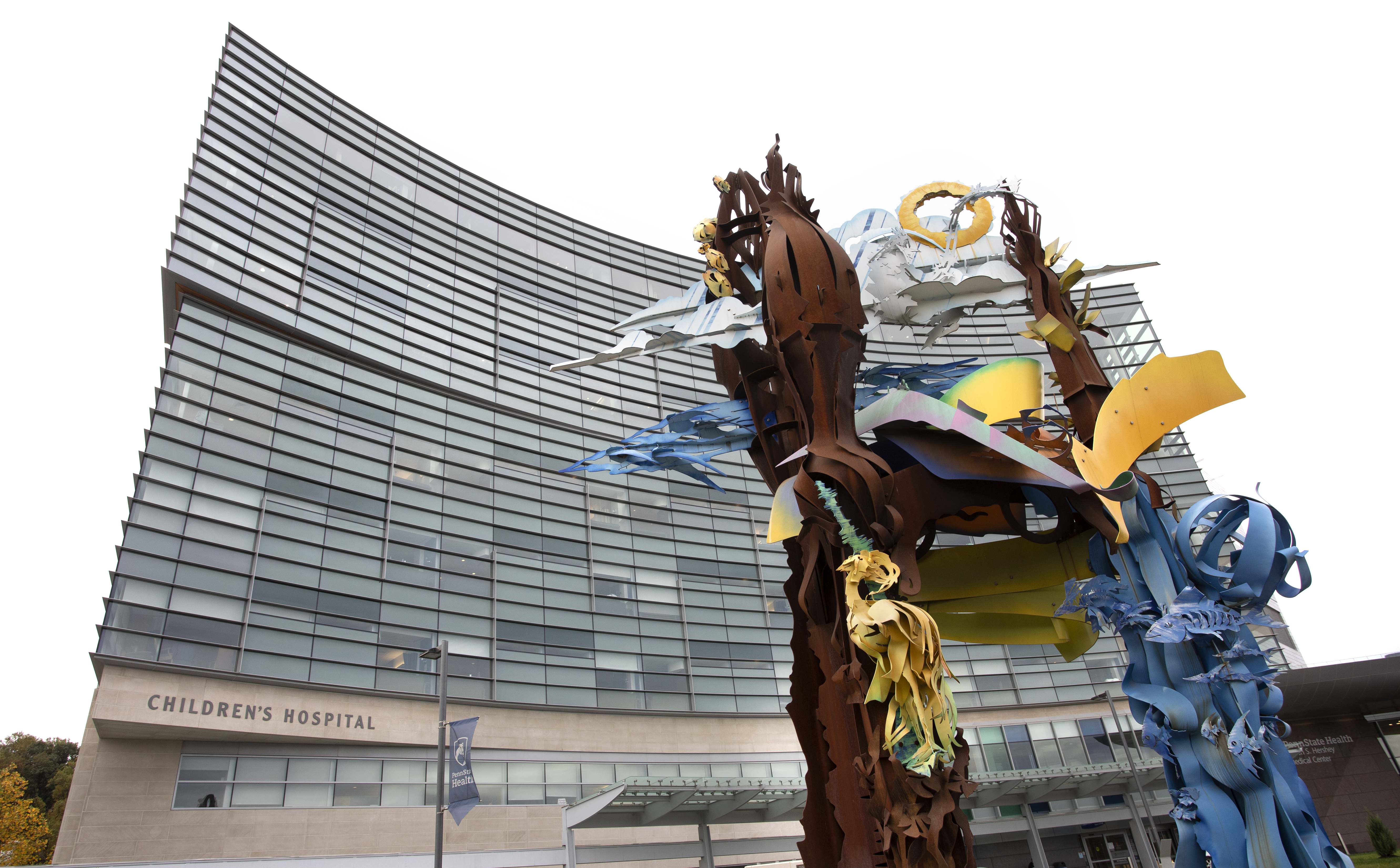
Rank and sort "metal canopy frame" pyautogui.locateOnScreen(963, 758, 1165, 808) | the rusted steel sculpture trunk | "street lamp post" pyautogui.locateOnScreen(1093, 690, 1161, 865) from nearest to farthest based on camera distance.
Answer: the rusted steel sculpture trunk < "metal canopy frame" pyautogui.locateOnScreen(963, 758, 1165, 808) < "street lamp post" pyautogui.locateOnScreen(1093, 690, 1161, 865)

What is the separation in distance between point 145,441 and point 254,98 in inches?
695

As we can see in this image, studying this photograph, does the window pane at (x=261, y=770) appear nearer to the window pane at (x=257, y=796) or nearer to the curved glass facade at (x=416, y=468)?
the window pane at (x=257, y=796)

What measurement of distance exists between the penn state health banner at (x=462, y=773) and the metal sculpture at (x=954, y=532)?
5.62 m

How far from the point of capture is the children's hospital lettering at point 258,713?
22.7m

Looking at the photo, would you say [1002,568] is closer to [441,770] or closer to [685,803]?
[685,803]

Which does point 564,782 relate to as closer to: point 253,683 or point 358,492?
point 253,683

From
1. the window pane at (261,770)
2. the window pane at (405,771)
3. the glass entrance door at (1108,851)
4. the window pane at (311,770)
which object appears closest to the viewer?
the window pane at (261,770)

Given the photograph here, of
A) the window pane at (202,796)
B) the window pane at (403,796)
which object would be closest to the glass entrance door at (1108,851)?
the window pane at (403,796)

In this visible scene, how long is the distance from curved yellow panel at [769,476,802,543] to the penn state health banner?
6108 millimetres

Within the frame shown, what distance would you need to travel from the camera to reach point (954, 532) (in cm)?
1512

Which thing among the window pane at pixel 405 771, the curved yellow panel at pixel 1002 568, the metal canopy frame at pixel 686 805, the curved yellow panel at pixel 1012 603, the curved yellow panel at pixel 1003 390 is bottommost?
the metal canopy frame at pixel 686 805

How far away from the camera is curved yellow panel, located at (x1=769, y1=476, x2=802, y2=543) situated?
1238 cm

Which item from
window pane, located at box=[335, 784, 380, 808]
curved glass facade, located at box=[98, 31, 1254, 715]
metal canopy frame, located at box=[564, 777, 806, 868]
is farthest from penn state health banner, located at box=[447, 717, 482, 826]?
curved glass facade, located at box=[98, 31, 1254, 715]

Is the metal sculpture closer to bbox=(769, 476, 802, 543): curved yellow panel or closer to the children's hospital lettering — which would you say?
bbox=(769, 476, 802, 543): curved yellow panel
